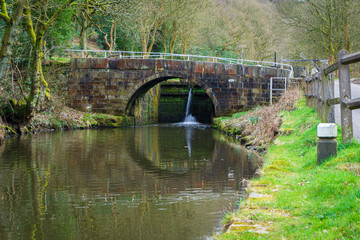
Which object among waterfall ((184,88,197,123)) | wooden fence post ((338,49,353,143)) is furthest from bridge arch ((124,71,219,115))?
wooden fence post ((338,49,353,143))

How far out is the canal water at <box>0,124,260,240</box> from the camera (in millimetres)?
5016

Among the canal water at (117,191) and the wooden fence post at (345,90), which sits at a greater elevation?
the wooden fence post at (345,90)

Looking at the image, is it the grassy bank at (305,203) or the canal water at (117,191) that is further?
the canal water at (117,191)

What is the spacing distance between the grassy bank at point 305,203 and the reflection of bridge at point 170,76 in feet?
58.1

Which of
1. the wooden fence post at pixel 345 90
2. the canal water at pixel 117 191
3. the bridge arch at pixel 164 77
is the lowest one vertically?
the canal water at pixel 117 191

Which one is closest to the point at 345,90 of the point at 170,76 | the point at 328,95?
the point at 328,95

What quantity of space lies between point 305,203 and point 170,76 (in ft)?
66.7

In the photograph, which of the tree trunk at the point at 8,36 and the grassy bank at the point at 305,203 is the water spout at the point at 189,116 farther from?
the grassy bank at the point at 305,203

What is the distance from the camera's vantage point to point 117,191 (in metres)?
7.05

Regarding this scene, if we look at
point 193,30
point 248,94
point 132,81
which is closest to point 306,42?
point 193,30

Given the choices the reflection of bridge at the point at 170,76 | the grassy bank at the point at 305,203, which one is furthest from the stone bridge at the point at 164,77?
the grassy bank at the point at 305,203

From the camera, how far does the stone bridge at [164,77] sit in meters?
24.2

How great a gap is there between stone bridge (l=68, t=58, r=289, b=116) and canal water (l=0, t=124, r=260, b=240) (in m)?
11.8

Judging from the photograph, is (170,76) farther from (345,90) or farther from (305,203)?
(305,203)
